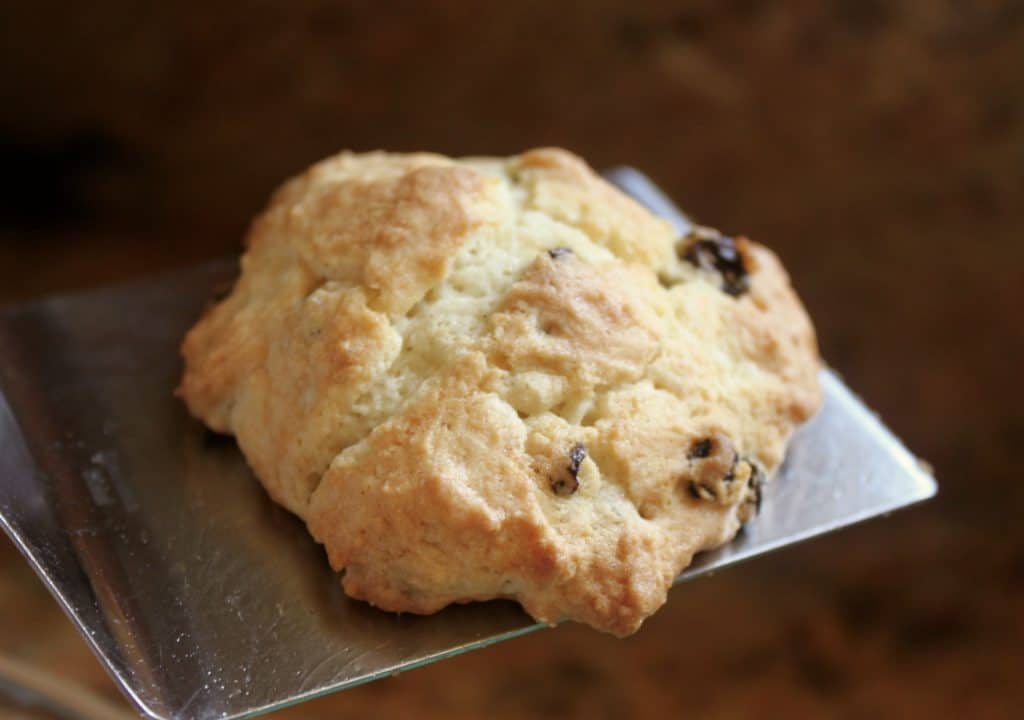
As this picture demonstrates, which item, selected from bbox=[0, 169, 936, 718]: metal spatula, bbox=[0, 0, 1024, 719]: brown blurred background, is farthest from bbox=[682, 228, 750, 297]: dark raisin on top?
bbox=[0, 0, 1024, 719]: brown blurred background

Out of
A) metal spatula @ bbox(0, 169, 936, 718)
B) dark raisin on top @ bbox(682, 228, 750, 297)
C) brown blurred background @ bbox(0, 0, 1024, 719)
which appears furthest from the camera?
brown blurred background @ bbox(0, 0, 1024, 719)

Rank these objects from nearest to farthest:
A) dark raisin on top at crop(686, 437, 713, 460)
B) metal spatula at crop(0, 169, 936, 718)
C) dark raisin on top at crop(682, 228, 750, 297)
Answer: metal spatula at crop(0, 169, 936, 718) → dark raisin on top at crop(686, 437, 713, 460) → dark raisin on top at crop(682, 228, 750, 297)

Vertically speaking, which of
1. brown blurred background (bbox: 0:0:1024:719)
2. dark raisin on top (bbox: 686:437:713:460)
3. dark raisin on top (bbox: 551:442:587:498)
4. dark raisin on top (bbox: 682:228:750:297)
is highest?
dark raisin on top (bbox: 682:228:750:297)

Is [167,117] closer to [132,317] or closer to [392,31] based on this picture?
[392,31]

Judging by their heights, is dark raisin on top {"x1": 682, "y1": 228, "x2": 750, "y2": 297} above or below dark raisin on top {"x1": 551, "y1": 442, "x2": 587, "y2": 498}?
above

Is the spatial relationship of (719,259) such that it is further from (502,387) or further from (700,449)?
(502,387)

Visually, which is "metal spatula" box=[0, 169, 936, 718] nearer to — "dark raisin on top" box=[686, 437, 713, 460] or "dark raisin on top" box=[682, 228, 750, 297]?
"dark raisin on top" box=[686, 437, 713, 460]

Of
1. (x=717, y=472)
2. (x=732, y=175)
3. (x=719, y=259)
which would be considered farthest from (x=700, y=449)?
A: (x=732, y=175)

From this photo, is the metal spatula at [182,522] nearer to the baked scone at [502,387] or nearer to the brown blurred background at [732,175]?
the baked scone at [502,387]
